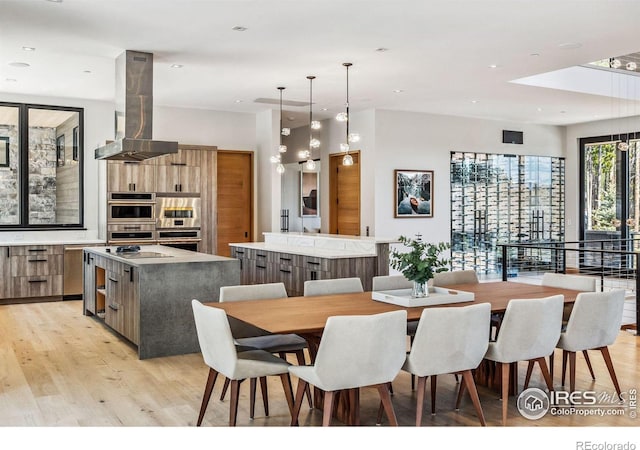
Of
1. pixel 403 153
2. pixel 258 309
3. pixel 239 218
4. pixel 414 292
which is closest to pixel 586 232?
pixel 403 153

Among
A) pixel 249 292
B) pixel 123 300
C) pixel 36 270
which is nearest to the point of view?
pixel 249 292

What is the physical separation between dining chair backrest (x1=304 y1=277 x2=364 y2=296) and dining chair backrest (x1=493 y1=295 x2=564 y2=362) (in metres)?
1.18

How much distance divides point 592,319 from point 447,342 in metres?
1.15

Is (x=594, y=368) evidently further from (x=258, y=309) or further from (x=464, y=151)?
(x=464, y=151)

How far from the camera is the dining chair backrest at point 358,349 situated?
9.70 ft

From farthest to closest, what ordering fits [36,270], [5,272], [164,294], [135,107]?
[36,270], [5,272], [135,107], [164,294]

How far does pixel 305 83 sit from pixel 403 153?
2.64 meters

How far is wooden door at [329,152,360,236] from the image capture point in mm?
10016

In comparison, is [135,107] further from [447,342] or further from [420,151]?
[420,151]

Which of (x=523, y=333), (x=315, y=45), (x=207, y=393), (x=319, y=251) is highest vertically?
(x=315, y=45)

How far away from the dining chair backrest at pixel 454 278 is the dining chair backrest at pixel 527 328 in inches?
49.1

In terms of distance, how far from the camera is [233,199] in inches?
392

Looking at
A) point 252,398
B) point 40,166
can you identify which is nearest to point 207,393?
point 252,398

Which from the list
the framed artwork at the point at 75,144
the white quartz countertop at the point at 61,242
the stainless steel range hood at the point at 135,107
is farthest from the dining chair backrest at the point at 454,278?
the framed artwork at the point at 75,144
